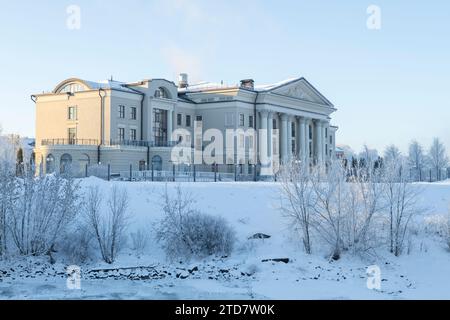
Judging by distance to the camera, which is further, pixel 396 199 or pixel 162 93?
A: pixel 162 93

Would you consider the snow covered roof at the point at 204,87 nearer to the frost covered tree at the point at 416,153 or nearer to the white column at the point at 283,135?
the white column at the point at 283,135

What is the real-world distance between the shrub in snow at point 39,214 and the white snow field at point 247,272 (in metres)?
0.80

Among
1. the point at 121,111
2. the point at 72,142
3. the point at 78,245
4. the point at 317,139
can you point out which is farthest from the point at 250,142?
the point at 78,245

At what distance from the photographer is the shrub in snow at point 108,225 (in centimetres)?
2481

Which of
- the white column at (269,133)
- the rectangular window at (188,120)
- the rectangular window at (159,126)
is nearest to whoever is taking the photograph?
the rectangular window at (159,126)

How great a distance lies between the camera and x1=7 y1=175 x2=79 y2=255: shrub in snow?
24.2m

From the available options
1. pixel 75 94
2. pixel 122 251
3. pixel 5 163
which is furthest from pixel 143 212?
pixel 75 94

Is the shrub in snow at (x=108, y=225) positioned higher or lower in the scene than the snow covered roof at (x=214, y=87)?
lower

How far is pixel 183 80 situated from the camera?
256ft

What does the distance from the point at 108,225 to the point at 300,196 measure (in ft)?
28.2

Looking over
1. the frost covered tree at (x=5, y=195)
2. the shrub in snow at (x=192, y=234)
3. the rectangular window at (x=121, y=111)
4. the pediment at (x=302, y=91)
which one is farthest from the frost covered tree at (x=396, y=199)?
the pediment at (x=302, y=91)

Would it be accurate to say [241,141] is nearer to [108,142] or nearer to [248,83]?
[248,83]
